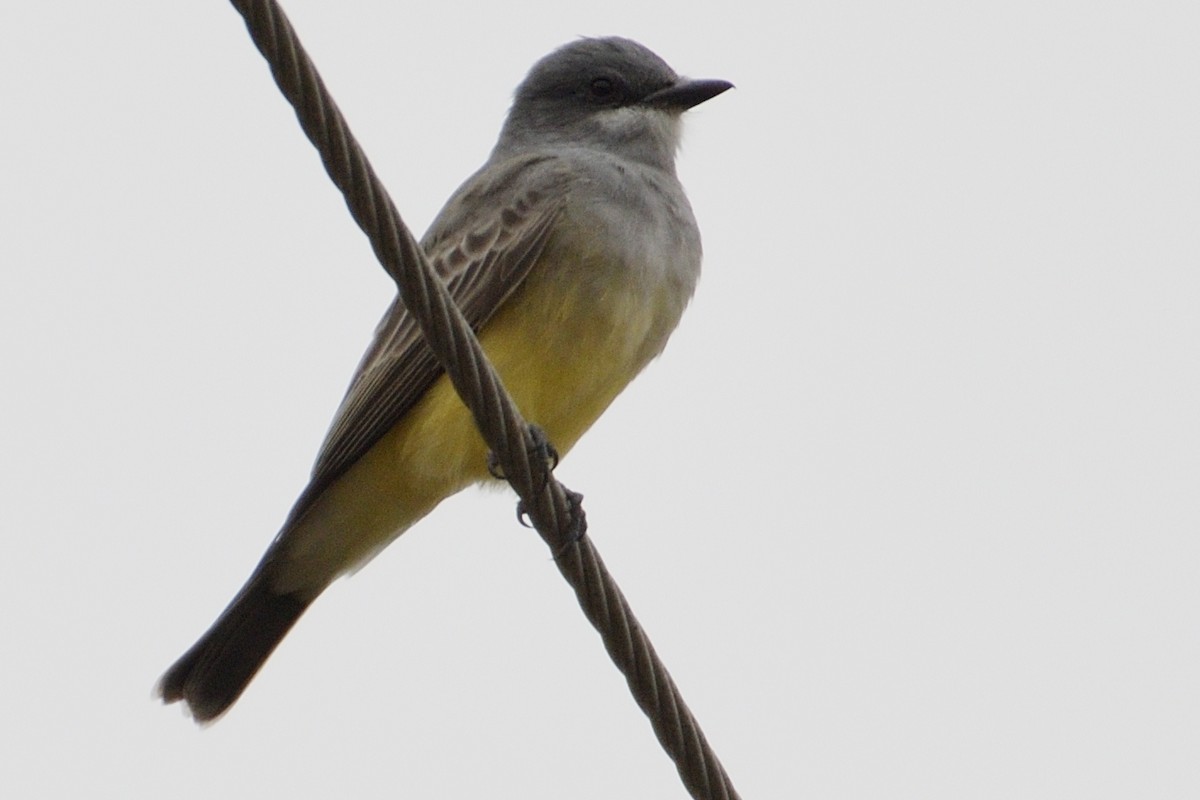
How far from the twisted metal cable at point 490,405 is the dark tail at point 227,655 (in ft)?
6.40

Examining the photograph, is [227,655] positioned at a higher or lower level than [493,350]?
lower

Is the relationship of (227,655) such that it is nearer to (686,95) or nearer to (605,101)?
(605,101)

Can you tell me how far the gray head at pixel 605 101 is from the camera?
6.57 metres

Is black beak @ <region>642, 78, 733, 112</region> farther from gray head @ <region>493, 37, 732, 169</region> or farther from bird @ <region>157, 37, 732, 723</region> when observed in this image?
bird @ <region>157, 37, 732, 723</region>

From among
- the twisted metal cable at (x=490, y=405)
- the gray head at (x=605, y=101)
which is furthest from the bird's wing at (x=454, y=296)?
the twisted metal cable at (x=490, y=405)

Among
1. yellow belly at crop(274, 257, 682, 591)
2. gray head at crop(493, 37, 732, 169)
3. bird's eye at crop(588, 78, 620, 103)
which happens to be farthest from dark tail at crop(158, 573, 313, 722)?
bird's eye at crop(588, 78, 620, 103)

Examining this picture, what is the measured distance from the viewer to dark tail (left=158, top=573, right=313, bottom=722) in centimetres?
605

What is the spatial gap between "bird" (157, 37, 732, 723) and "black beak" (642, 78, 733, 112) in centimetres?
32

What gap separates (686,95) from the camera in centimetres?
676

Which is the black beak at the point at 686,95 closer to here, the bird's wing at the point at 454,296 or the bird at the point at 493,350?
the bird at the point at 493,350

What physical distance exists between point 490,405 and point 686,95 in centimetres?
320

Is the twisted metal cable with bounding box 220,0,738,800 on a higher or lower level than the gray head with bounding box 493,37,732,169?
lower

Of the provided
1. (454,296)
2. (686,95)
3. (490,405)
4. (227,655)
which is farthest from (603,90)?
(490,405)

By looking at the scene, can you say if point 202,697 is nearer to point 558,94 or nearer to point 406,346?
point 406,346
